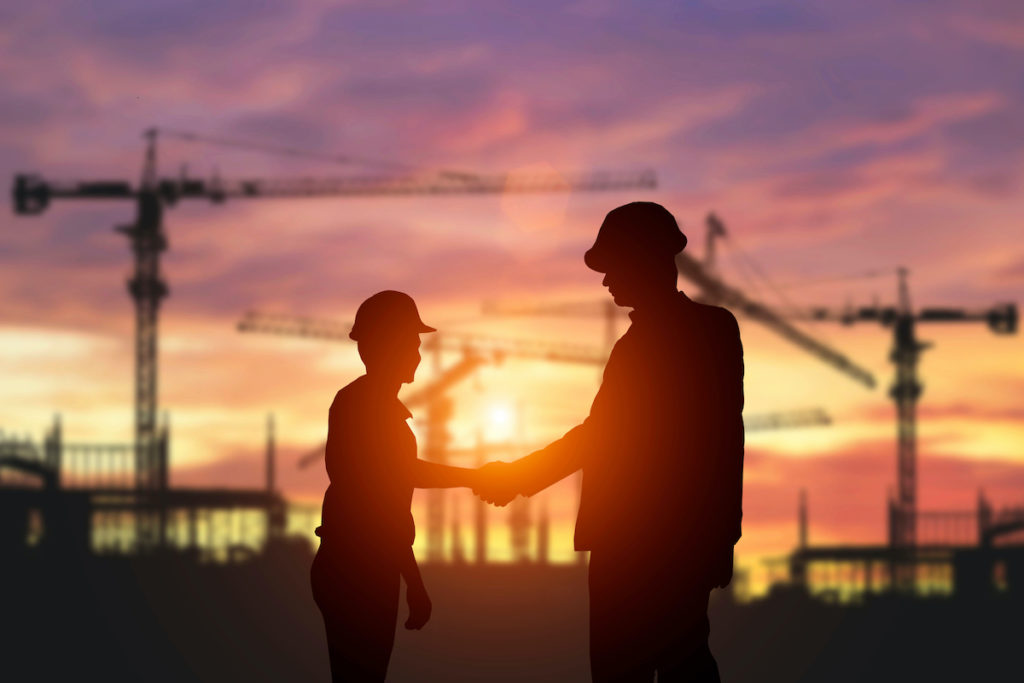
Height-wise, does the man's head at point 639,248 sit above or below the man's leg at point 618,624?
above

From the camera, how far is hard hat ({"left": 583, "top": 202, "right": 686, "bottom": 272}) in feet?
19.9

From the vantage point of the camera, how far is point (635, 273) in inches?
240

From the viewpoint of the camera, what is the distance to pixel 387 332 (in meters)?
6.54

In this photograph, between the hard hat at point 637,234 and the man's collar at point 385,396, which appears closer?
the hard hat at point 637,234

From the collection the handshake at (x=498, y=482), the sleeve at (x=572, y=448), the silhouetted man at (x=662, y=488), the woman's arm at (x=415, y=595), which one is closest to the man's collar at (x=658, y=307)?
the silhouetted man at (x=662, y=488)

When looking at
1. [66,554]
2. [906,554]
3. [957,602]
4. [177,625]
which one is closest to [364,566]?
[177,625]

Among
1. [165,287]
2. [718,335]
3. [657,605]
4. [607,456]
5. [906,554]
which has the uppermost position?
[165,287]

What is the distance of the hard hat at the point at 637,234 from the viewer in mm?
6055

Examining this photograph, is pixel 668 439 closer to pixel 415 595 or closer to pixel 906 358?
pixel 415 595

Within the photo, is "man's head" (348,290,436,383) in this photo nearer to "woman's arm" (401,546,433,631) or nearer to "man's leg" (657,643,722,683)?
"woman's arm" (401,546,433,631)

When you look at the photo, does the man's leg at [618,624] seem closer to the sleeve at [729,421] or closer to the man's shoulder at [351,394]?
the sleeve at [729,421]

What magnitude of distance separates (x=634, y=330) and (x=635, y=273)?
0.79 feet

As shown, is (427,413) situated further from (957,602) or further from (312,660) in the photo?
(312,660)

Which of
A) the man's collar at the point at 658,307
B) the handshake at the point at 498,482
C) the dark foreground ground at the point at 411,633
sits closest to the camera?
the man's collar at the point at 658,307
